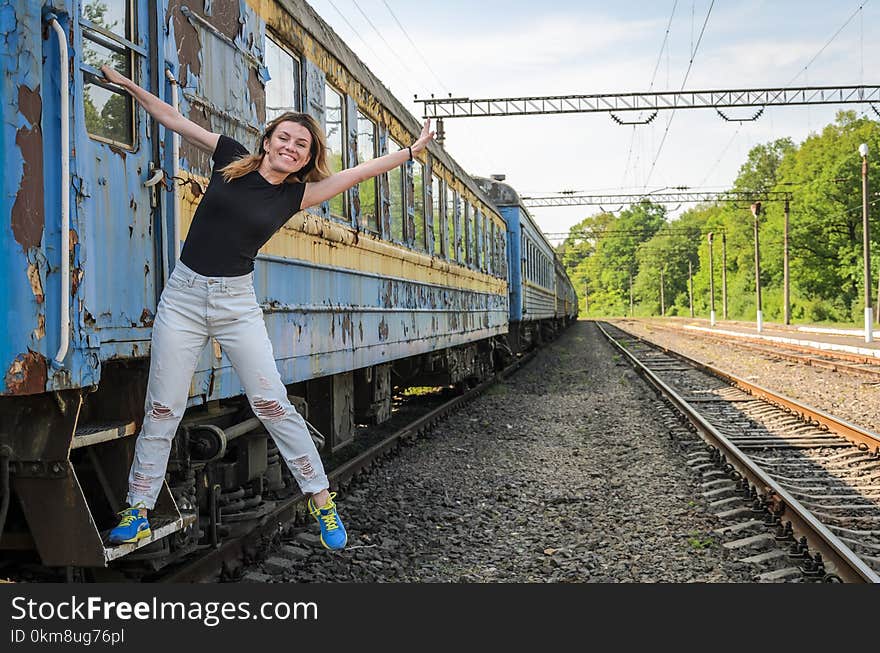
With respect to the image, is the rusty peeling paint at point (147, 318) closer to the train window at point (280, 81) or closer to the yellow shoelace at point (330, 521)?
the yellow shoelace at point (330, 521)

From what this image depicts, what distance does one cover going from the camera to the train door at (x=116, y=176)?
325 centimetres

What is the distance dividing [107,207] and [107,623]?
1491 mm

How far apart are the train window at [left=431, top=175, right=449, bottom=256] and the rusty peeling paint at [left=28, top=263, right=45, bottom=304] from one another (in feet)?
22.9

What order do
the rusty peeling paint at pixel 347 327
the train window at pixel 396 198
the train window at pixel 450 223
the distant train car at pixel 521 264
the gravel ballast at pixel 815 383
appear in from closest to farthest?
the rusty peeling paint at pixel 347 327
the train window at pixel 396 198
the train window at pixel 450 223
the gravel ballast at pixel 815 383
the distant train car at pixel 521 264

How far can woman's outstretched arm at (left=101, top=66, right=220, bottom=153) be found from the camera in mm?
3438

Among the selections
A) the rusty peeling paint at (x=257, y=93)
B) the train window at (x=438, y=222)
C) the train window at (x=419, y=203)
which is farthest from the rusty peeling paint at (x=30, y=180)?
the train window at (x=438, y=222)

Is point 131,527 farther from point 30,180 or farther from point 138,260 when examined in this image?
point 30,180

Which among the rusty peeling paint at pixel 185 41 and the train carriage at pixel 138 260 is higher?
the rusty peeling paint at pixel 185 41

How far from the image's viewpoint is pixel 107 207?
3.42 meters

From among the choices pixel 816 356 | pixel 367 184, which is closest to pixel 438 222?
pixel 367 184

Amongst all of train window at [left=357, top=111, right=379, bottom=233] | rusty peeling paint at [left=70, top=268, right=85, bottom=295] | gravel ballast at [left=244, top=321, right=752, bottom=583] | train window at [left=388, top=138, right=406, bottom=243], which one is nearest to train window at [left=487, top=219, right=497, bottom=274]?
gravel ballast at [left=244, top=321, right=752, bottom=583]

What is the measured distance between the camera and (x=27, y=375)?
2.98 metres

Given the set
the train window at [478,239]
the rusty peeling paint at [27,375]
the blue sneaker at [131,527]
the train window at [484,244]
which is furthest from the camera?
the train window at [484,244]

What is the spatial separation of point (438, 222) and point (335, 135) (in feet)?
12.5
